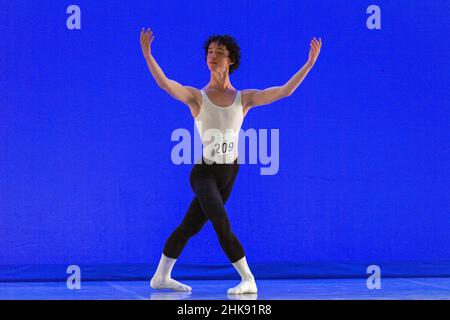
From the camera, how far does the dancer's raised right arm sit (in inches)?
170

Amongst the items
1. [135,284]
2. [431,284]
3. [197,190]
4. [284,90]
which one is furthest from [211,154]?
[431,284]

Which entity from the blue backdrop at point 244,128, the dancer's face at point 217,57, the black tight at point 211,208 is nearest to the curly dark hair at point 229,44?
the dancer's face at point 217,57

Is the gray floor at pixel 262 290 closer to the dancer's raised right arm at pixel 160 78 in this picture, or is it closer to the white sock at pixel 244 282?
the white sock at pixel 244 282

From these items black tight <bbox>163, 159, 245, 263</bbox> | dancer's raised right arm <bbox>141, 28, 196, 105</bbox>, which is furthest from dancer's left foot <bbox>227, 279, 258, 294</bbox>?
dancer's raised right arm <bbox>141, 28, 196, 105</bbox>

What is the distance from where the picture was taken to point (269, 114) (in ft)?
18.6

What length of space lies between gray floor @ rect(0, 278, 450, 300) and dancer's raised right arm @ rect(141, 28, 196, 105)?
106cm

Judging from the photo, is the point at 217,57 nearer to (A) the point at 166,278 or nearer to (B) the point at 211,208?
(B) the point at 211,208

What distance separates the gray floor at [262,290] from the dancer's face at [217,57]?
4.06ft

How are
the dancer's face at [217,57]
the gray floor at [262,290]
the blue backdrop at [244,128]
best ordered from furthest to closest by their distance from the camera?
the blue backdrop at [244,128], the dancer's face at [217,57], the gray floor at [262,290]

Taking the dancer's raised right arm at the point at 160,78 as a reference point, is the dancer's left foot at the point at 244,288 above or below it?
below

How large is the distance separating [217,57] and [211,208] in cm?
86

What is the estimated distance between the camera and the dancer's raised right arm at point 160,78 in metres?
4.31

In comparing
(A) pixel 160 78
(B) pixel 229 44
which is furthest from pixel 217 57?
(A) pixel 160 78

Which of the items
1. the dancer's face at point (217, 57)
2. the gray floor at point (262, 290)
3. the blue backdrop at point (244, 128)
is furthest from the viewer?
the blue backdrop at point (244, 128)
